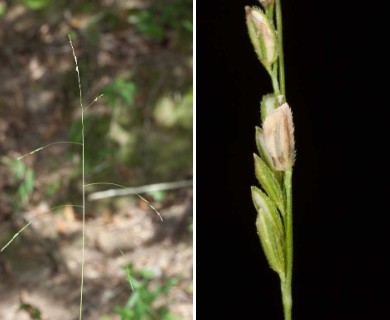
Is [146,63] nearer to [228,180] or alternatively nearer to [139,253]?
[139,253]

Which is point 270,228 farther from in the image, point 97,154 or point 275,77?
point 97,154

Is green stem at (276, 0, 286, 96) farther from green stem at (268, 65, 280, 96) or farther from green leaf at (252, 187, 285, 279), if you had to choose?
green leaf at (252, 187, 285, 279)

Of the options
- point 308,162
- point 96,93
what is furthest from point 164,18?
point 308,162

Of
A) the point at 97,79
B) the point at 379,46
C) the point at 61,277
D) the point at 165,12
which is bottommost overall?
the point at 61,277

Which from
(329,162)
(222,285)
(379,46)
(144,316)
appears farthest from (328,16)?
(144,316)

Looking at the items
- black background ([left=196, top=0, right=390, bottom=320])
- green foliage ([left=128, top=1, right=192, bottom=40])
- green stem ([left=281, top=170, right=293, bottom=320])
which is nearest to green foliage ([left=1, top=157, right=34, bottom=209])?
green foliage ([left=128, top=1, right=192, bottom=40])

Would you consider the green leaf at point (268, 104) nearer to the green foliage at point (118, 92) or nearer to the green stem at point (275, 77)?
the green stem at point (275, 77)

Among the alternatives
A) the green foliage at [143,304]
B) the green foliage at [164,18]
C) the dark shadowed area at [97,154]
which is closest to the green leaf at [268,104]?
the green foliage at [143,304]
